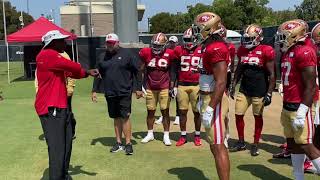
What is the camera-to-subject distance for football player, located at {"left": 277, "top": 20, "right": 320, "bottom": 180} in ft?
18.5

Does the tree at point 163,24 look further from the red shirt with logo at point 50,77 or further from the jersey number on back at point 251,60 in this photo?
the red shirt with logo at point 50,77

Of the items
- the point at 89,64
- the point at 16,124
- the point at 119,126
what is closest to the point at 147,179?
the point at 119,126

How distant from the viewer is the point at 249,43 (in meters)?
7.99

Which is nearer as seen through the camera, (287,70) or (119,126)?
(287,70)

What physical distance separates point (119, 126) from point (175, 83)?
129 centimetres

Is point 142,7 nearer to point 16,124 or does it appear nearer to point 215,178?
point 16,124

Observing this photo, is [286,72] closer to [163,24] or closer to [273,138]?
[273,138]

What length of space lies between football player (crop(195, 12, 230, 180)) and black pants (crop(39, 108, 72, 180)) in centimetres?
169

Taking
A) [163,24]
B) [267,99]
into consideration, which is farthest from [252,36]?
[163,24]

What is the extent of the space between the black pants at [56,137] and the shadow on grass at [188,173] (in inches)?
67.3

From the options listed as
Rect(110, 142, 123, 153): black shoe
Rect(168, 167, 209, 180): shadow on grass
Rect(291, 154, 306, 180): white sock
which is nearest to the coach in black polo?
Result: Rect(110, 142, 123, 153): black shoe

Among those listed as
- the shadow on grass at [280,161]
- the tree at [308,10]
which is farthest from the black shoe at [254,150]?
the tree at [308,10]

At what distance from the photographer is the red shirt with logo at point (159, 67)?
9.13 m

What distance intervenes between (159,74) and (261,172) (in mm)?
2869
